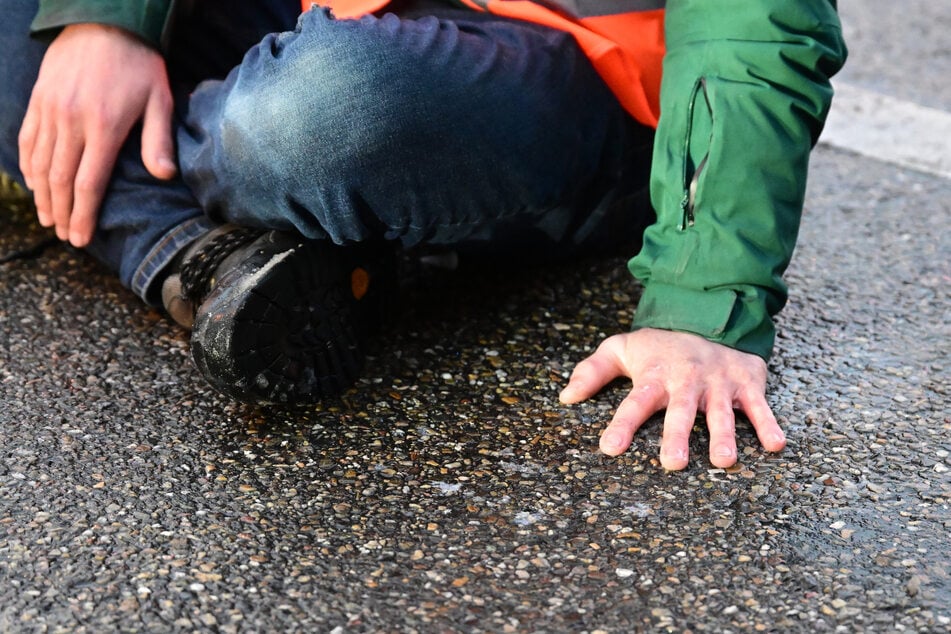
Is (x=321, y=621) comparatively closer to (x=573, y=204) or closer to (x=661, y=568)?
(x=661, y=568)

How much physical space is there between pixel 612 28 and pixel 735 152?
0.92ft

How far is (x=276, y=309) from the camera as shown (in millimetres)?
1353

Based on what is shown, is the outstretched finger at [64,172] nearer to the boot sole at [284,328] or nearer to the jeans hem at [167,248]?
the jeans hem at [167,248]

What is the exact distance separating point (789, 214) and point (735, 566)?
0.48 metres

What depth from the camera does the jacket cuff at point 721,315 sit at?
1.37 m

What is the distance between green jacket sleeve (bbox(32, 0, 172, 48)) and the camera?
1543 millimetres

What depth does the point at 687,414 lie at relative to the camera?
1316 mm

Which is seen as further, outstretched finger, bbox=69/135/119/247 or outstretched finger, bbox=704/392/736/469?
outstretched finger, bbox=69/135/119/247

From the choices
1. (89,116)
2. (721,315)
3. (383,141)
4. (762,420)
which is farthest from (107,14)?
(762,420)

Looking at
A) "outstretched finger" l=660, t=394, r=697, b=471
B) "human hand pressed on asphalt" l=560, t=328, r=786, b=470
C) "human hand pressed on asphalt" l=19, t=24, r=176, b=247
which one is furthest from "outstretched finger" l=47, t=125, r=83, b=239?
"outstretched finger" l=660, t=394, r=697, b=471

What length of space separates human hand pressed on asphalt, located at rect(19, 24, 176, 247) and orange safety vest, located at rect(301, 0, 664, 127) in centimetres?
30

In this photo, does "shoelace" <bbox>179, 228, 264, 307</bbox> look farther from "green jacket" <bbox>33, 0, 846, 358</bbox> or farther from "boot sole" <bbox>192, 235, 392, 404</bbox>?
"green jacket" <bbox>33, 0, 846, 358</bbox>

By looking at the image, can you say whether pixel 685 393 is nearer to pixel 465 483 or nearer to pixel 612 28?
pixel 465 483

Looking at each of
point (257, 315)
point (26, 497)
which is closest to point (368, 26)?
point (257, 315)
